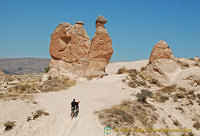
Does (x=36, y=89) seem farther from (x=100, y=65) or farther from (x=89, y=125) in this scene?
(x=89, y=125)

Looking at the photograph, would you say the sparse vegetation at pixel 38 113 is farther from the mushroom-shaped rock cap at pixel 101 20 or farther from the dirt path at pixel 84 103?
the mushroom-shaped rock cap at pixel 101 20

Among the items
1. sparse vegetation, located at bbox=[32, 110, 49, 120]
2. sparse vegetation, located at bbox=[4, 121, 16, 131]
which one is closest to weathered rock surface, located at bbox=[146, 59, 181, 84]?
sparse vegetation, located at bbox=[32, 110, 49, 120]

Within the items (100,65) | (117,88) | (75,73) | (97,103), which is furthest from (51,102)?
(100,65)

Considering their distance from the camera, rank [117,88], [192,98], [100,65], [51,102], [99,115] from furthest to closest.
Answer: [100,65], [117,88], [192,98], [51,102], [99,115]

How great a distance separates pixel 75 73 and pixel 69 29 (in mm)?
4629

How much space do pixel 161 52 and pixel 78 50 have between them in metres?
8.48

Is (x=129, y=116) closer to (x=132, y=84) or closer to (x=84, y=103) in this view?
(x=84, y=103)

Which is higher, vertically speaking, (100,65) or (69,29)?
(69,29)

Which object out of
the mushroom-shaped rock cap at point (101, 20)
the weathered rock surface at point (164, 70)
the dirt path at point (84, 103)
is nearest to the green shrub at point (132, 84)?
the dirt path at point (84, 103)

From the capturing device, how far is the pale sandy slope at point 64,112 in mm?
8469

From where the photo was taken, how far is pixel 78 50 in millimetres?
19266

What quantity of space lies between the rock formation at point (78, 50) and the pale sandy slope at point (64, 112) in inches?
141

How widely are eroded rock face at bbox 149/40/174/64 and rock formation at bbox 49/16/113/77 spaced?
176 inches

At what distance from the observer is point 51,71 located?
62.6ft
